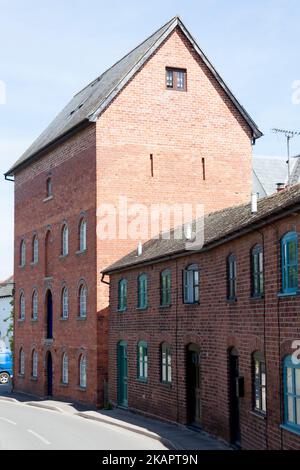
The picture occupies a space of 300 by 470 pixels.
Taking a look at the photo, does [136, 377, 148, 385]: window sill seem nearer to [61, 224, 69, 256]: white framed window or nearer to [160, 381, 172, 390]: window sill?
[160, 381, 172, 390]: window sill

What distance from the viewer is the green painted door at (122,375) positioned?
3073 cm

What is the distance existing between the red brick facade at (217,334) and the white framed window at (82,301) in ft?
10.5

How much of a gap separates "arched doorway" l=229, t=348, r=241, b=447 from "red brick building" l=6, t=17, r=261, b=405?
42.9ft

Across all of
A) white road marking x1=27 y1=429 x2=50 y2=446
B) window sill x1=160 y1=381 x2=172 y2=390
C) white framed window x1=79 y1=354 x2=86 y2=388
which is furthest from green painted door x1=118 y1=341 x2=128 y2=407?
white road marking x1=27 y1=429 x2=50 y2=446

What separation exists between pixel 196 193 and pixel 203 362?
14.2m

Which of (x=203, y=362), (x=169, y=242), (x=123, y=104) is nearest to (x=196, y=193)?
(x=123, y=104)

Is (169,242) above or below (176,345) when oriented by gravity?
above

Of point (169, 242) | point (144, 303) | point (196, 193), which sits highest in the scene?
point (196, 193)

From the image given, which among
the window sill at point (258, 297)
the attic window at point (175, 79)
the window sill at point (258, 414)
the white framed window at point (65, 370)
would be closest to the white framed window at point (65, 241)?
the white framed window at point (65, 370)

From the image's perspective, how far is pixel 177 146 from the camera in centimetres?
3550
